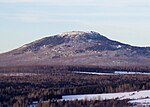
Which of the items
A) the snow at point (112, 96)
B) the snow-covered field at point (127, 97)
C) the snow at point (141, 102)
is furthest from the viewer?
the snow at point (112, 96)

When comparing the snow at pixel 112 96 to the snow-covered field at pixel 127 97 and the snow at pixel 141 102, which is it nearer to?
the snow-covered field at pixel 127 97

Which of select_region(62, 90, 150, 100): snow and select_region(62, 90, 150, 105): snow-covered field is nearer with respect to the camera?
select_region(62, 90, 150, 105): snow-covered field

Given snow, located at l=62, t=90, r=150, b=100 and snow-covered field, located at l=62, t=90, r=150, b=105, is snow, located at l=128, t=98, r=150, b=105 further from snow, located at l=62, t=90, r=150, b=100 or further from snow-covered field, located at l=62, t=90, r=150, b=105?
snow, located at l=62, t=90, r=150, b=100

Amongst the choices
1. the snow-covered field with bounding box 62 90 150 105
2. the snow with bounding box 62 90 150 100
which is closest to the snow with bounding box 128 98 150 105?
the snow-covered field with bounding box 62 90 150 105

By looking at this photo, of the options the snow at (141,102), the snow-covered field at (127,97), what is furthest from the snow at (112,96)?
the snow at (141,102)

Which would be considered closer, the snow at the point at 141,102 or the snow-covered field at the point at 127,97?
the snow at the point at 141,102

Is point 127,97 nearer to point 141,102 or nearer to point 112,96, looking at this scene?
point 112,96

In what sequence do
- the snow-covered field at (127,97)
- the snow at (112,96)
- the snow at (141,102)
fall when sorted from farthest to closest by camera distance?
the snow at (112,96) < the snow-covered field at (127,97) < the snow at (141,102)

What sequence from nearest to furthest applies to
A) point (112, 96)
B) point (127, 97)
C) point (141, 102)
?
point (141, 102)
point (127, 97)
point (112, 96)

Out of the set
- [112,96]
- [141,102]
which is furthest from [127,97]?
[141,102]

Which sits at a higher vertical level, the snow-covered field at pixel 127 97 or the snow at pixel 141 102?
the snow-covered field at pixel 127 97

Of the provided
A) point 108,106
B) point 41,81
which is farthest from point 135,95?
point 41,81
